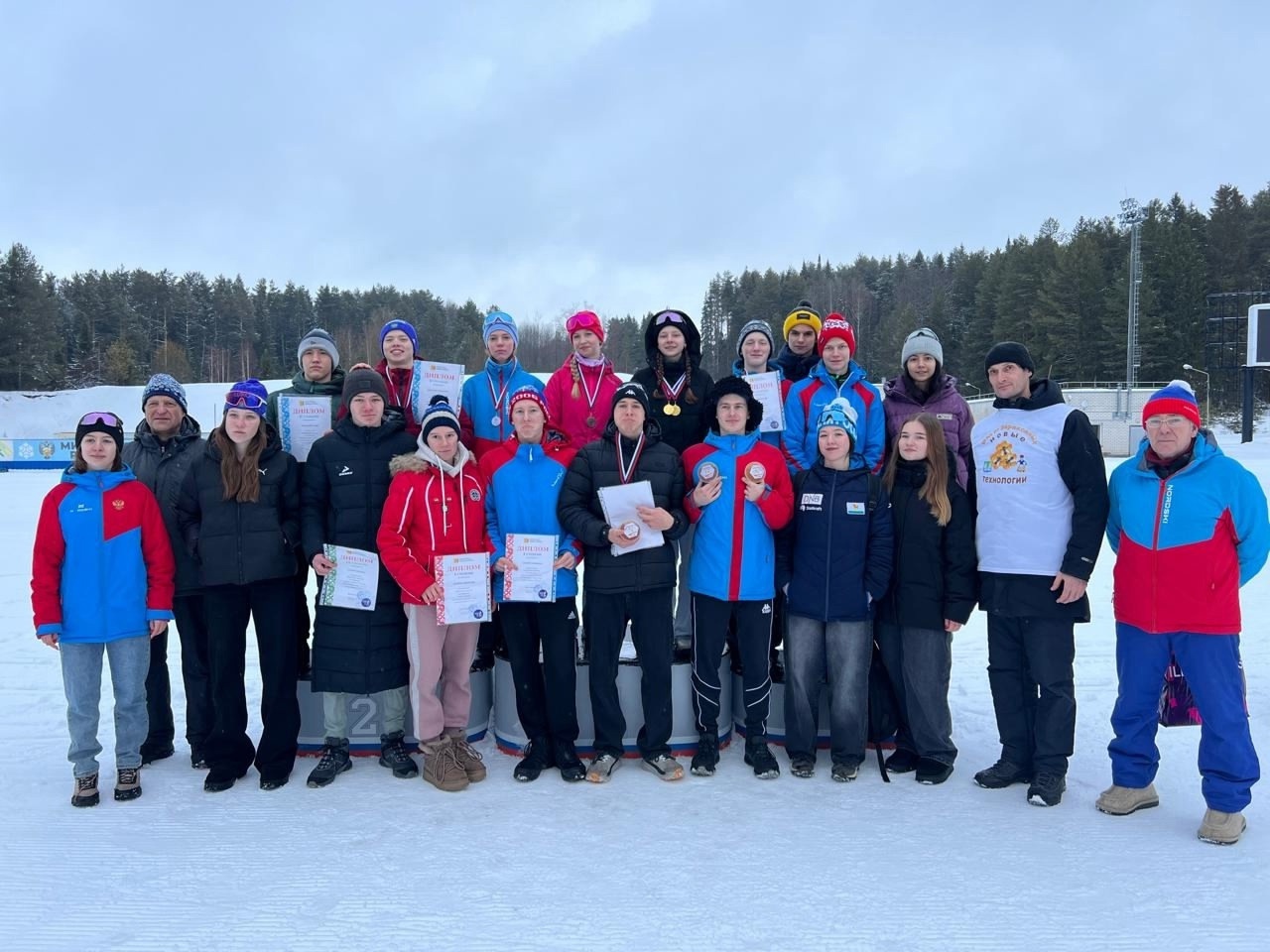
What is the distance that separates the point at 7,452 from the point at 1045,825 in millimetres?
34170

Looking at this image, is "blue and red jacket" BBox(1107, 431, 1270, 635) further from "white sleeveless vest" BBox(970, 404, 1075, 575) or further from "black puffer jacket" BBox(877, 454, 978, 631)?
"black puffer jacket" BBox(877, 454, 978, 631)

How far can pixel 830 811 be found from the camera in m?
3.97

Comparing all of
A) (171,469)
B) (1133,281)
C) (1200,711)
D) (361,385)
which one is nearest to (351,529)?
(361,385)

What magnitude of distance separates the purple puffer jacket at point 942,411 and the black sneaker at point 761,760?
183 centimetres

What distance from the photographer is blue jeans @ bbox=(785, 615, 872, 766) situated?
443 centimetres

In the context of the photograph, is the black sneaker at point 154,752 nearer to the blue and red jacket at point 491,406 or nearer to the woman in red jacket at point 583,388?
the blue and red jacket at point 491,406

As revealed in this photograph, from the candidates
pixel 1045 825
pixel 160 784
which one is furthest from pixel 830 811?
pixel 160 784

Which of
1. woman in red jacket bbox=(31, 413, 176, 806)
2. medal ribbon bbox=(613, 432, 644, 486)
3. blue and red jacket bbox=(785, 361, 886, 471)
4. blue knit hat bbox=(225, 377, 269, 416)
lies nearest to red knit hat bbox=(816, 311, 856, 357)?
blue and red jacket bbox=(785, 361, 886, 471)

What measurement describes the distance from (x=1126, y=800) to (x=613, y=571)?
2695mm

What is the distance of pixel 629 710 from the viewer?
4637 millimetres

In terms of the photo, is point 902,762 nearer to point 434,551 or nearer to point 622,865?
point 622,865

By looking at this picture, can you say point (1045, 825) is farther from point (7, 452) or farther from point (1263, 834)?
point (7, 452)

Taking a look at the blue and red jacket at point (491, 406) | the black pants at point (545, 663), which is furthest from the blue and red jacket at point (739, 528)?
the blue and red jacket at point (491, 406)

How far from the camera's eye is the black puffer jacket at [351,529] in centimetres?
434
